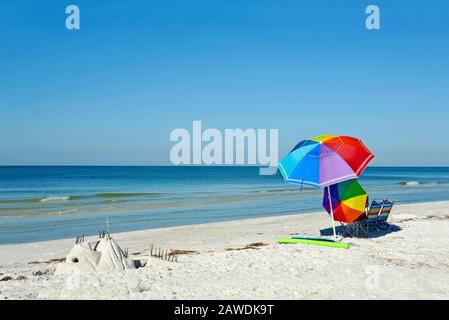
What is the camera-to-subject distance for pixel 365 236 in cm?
1177

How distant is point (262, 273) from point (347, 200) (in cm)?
412

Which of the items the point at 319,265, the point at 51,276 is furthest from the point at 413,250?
the point at 51,276

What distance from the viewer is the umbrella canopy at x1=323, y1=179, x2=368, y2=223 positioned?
36.5ft

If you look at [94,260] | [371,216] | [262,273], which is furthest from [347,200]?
[94,260]

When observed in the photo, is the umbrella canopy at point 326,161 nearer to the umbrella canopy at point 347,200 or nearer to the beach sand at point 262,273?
the umbrella canopy at point 347,200

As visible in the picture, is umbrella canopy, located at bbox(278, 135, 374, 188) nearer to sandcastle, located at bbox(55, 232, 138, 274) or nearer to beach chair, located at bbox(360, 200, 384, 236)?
beach chair, located at bbox(360, 200, 384, 236)

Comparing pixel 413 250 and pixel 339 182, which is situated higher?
pixel 339 182

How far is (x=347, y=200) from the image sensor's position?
11.1m

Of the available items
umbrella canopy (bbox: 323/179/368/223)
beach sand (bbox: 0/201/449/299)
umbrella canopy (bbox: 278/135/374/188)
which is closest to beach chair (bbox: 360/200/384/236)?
beach sand (bbox: 0/201/449/299)

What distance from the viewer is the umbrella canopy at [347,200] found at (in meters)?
11.1

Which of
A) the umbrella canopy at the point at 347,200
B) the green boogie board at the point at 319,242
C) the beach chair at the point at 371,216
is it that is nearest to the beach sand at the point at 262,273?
the green boogie board at the point at 319,242

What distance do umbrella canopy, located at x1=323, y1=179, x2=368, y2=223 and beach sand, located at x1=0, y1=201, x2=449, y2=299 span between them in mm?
622
